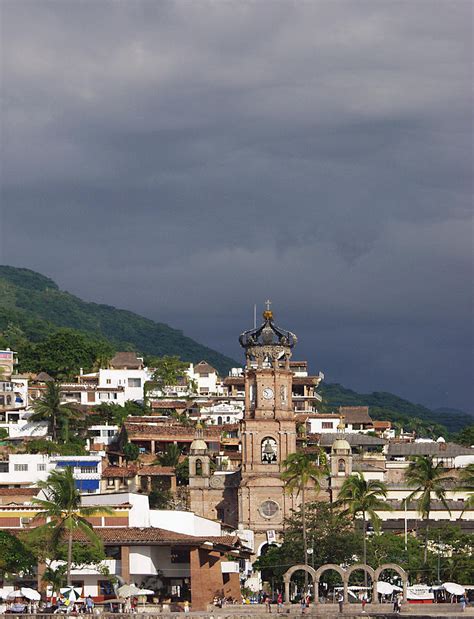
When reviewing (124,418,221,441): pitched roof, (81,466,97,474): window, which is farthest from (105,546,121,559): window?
(124,418,221,441): pitched roof

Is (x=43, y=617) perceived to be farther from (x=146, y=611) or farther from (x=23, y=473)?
(x=23, y=473)

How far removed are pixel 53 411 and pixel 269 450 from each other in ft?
119

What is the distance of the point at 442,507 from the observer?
147375 millimetres

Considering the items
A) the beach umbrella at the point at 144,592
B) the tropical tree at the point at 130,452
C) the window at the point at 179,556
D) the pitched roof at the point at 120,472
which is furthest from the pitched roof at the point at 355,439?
the beach umbrella at the point at 144,592

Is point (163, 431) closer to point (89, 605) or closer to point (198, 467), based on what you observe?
point (198, 467)

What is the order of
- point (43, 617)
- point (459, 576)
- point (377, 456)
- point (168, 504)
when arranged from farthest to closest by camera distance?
point (377, 456), point (168, 504), point (459, 576), point (43, 617)

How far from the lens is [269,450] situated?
141875 millimetres

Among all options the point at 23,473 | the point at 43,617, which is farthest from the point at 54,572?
the point at 23,473

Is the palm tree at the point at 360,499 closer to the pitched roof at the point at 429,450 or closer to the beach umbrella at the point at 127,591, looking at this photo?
A: the beach umbrella at the point at 127,591

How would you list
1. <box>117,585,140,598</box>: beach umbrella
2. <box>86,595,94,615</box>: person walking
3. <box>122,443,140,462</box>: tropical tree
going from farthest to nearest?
<box>122,443,140,462</box>: tropical tree < <box>117,585,140,598</box>: beach umbrella < <box>86,595,94,615</box>: person walking

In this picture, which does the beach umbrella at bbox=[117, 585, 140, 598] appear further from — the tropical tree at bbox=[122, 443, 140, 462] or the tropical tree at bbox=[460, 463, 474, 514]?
the tropical tree at bbox=[122, 443, 140, 462]

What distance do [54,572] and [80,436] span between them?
66.4 metres

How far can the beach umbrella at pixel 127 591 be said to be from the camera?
104 metres

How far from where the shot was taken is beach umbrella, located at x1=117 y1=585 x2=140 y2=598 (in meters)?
104
